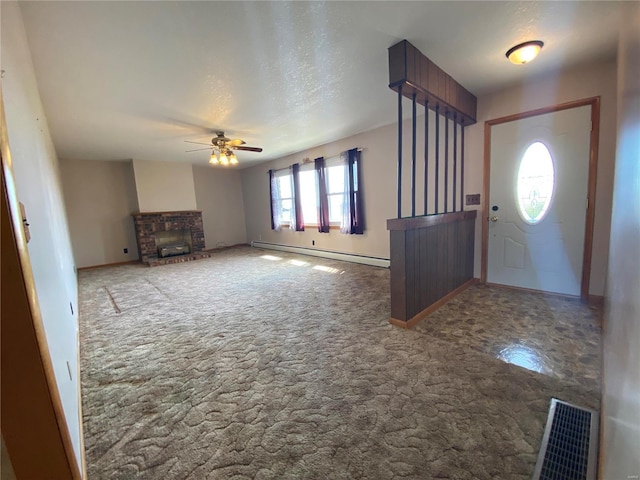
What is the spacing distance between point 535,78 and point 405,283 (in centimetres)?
263

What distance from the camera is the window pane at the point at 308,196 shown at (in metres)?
5.88

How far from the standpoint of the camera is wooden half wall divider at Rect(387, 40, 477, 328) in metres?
2.26

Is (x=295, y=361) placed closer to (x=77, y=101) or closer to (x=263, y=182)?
(x=77, y=101)

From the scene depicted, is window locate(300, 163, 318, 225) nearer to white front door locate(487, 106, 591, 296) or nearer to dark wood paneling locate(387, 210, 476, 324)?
dark wood paneling locate(387, 210, 476, 324)

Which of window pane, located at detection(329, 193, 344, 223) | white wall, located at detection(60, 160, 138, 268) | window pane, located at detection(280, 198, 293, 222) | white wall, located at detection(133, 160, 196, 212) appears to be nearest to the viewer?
window pane, located at detection(329, 193, 344, 223)

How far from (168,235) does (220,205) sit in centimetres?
164

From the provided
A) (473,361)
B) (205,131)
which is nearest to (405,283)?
(473,361)

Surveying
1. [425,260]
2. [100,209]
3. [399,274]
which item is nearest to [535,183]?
[425,260]

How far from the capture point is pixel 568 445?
4.01 feet

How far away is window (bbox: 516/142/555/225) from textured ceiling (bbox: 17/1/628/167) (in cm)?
84

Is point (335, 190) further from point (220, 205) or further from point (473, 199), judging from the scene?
point (220, 205)

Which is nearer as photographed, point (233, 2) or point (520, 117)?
point (233, 2)

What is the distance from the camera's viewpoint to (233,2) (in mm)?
1646

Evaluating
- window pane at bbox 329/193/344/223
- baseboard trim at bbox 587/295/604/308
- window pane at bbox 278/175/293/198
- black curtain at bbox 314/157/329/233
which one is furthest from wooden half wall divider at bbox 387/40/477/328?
window pane at bbox 278/175/293/198
